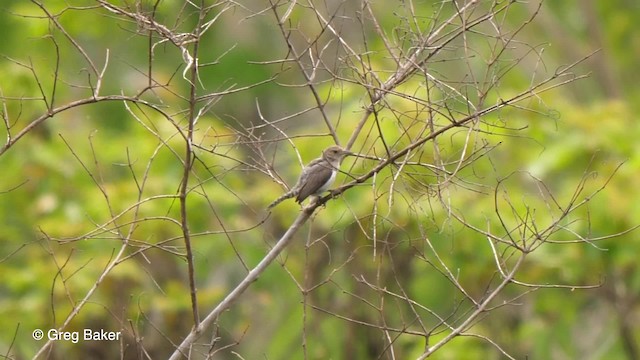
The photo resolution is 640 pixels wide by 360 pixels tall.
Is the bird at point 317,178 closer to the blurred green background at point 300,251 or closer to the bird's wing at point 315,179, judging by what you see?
the bird's wing at point 315,179

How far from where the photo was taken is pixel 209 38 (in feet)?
57.4

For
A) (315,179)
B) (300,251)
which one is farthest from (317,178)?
(300,251)

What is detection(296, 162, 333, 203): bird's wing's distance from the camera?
20.7 ft

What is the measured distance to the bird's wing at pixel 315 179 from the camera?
20.7 ft

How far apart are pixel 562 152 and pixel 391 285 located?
2.15m

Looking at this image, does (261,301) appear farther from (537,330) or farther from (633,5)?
(633,5)

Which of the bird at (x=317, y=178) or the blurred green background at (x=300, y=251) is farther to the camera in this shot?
the blurred green background at (x=300, y=251)

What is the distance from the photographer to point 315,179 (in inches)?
252

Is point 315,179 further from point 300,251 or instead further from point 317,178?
point 300,251

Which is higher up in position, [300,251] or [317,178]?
[300,251]

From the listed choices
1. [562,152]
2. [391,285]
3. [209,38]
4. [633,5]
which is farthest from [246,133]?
[633,5]

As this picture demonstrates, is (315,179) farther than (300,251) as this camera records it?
No

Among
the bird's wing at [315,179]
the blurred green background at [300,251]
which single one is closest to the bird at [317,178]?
the bird's wing at [315,179]

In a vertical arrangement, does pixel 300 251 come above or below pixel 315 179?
above
